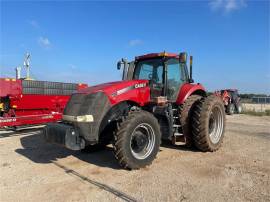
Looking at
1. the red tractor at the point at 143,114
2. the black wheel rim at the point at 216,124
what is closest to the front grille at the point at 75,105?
the red tractor at the point at 143,114

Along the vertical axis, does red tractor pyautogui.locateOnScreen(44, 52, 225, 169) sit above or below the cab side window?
below

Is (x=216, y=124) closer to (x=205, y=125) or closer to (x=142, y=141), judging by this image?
(x=205, y=125)

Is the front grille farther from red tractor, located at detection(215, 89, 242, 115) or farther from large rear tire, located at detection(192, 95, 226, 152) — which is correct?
red tractor, located at detection(215, 89, 242, 115)

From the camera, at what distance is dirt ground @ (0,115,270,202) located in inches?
171

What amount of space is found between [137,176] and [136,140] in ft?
2.52

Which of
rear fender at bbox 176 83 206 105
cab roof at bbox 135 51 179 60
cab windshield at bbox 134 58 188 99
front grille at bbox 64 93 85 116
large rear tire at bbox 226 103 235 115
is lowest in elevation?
large rear tire at bbox 226 103 235 115

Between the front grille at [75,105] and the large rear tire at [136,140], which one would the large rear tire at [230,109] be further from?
the front grille at [75,105]

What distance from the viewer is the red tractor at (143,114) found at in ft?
17.8

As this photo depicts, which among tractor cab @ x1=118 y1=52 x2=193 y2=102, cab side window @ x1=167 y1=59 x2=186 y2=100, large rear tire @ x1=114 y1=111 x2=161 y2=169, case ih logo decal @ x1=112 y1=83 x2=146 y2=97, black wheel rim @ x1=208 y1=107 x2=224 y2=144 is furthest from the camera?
black wheel rim @ x1=208 y1=107 x2=224 y2=144

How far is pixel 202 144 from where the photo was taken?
6.76 m

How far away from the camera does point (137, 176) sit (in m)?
5.15

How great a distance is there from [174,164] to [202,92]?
8.64 feet

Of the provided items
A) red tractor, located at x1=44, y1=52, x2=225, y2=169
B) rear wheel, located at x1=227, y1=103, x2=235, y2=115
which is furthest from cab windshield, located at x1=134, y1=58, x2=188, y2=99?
rear wheel, located at x1=227, y1=103, x2=235, y2=115

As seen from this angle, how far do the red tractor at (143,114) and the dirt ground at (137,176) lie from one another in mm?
426
